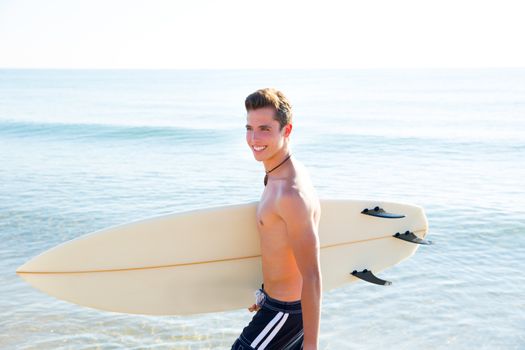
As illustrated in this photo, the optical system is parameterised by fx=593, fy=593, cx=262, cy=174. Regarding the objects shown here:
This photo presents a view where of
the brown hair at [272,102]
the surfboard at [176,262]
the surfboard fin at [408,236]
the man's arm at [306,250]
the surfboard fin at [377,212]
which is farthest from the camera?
the surfboard fin at [408,236]

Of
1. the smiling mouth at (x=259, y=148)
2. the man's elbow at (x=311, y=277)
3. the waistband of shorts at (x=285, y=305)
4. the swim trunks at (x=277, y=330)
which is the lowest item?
the swim trunks at (x=277, y=330)

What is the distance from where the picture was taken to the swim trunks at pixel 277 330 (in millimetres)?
2586

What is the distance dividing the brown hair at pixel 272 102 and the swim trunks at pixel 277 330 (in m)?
0.81

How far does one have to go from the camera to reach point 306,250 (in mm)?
2316

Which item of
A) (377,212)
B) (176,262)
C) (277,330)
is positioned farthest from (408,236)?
(277,330)

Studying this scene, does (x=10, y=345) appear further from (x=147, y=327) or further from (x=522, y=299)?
(x=522, y=299)

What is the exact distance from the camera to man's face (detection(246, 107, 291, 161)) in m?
2.52

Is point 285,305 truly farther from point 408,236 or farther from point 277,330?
point 408,236

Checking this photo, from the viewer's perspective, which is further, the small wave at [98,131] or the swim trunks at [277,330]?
the small wave at [98,131]

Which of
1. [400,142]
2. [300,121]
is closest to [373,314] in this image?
[400,142]

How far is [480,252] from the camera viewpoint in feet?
22.4

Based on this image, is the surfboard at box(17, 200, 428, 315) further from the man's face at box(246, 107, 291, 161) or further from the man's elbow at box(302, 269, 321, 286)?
the man's elbow at box(302, 269, 321, 286)

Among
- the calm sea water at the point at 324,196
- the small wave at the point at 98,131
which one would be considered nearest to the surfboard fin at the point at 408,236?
the calm sea water at the point at 324,196

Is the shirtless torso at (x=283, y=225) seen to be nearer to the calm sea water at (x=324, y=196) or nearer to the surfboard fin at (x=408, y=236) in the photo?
the surfboard fin at (x=408, y=236)
